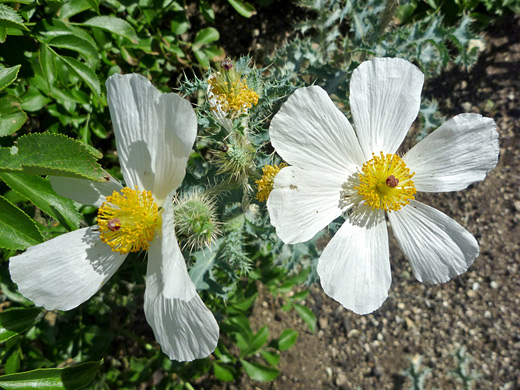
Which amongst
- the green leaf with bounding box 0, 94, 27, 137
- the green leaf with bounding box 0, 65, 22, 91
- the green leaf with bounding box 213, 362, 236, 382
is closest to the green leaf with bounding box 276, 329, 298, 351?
the green leaf with bounding box 213, 362, 236, 382

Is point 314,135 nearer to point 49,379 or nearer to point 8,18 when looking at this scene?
point 8,18

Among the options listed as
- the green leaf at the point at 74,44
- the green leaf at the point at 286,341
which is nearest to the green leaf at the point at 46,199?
the green leaf at the point at 74,44

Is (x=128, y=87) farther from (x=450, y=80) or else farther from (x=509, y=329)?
(x=509, y=329)

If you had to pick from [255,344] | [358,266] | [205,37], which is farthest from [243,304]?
[205,37]

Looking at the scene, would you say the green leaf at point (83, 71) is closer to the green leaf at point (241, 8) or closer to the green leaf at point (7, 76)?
the green leaf at point (7, 76)

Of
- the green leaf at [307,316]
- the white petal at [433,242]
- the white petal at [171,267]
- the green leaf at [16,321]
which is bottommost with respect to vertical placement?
the green leaf at [307,316]
